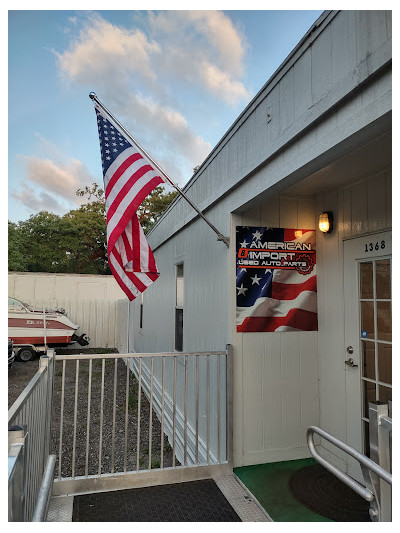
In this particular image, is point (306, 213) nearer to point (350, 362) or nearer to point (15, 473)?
point (350, 362)

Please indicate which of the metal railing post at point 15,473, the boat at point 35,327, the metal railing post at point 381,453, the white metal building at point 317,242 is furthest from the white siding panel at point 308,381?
the boat at point 35,327

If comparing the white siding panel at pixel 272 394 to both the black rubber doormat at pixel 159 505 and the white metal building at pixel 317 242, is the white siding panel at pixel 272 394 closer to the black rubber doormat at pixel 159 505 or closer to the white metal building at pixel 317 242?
the white metal building at pixel 317 242

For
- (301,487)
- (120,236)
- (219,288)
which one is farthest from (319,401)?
(120,236)

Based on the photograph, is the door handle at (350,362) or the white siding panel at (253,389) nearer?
the door handle at (350,362)

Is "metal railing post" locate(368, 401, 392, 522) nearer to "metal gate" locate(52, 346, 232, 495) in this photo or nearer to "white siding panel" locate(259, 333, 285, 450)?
"metal gate" locate(52, 346, 232, 495)

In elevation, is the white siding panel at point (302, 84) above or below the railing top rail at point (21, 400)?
above

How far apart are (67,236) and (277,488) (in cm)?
2064

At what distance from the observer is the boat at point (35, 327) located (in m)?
10.5

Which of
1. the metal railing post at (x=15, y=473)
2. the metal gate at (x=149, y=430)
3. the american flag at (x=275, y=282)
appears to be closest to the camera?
the metal railing post at (x=15, y=473)

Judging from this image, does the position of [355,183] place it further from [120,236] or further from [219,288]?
[120,236]

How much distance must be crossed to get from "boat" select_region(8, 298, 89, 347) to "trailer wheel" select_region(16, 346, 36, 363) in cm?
21

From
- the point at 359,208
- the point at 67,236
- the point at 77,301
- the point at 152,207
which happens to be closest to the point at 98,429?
the point at 359,208

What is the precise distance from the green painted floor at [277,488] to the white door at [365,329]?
568mm

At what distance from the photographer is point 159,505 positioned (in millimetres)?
2629
